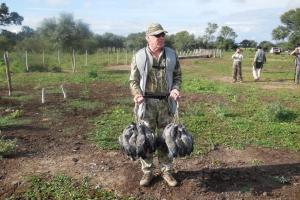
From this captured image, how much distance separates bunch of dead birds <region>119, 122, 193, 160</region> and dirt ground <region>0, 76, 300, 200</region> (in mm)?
666

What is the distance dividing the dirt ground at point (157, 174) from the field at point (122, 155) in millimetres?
15

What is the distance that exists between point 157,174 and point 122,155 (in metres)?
1.32

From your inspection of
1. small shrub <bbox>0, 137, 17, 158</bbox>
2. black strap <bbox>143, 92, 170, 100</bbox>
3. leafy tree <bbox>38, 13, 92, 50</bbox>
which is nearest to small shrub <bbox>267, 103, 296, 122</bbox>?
black strap <bbox>143, 92, 170, 100</bbox>

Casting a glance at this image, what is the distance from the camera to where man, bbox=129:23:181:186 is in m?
5.89

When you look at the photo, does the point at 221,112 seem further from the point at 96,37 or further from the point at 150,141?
the point at 96,37

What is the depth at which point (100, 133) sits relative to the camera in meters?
9.37

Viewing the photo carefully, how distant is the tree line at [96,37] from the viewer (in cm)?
3300

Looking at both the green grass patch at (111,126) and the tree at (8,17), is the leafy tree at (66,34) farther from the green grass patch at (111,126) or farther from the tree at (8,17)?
the green grass patch at (111,126)

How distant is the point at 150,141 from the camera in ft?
19.1

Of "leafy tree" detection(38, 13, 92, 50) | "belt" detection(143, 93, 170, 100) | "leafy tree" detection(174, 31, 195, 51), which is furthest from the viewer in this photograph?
"leafy tree" detection(174, 31, 195, 51)

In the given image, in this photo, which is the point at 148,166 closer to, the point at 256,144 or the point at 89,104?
the point at 256,144

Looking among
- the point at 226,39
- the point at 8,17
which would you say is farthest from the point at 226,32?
the point at 8,17

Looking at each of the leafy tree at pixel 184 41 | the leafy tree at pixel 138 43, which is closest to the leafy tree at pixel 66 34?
the leafy tree at pixel 138 43

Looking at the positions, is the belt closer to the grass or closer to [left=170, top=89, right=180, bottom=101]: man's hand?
[left=170, top=89, right=180, bottom=101]: man's hand
